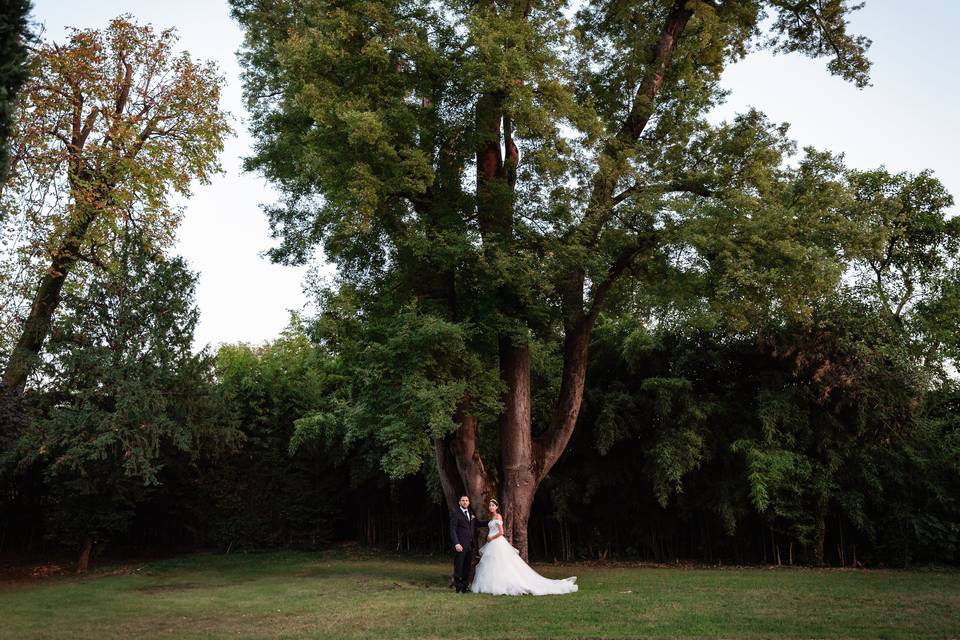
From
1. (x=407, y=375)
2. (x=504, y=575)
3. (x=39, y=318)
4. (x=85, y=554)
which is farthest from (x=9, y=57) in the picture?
(x=85, y=554)

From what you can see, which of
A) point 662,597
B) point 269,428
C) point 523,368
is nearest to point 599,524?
point 523,368

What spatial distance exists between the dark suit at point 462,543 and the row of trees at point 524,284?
1263 millimetres

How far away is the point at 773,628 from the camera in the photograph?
7.12 meters

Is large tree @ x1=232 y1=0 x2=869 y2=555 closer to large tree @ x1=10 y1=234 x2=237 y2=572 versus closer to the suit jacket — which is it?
the suit jacket

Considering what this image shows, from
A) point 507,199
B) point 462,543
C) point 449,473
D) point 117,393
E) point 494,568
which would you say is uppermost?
point 507,199

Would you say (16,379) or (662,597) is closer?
(662,597)

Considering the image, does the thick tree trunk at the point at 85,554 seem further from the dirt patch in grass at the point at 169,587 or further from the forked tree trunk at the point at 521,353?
the forked tree trunk at the point at 521,353

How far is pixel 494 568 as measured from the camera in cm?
1097

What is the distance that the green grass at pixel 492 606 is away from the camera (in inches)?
290

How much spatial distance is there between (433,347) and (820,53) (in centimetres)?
953

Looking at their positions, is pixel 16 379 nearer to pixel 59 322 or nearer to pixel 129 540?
pixel 59 322

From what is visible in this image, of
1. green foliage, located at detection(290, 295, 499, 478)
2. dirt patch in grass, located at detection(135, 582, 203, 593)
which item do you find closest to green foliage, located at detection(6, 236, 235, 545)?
dirt patch in grass, located at detection(135, 582, 203, 593)

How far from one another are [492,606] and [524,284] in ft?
14.5

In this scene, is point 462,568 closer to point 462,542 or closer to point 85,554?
point 462,542
